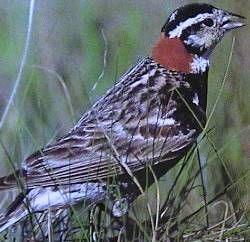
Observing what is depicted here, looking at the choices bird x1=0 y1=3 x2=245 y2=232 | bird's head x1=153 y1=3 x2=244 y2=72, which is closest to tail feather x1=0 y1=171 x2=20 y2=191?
bird x1=0 y1=3 x2=245 y2=232

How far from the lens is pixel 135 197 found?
2004 mm

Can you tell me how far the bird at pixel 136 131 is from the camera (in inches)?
77.0

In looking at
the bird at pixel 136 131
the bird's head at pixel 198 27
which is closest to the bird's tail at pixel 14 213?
the bird at pixel 136 131

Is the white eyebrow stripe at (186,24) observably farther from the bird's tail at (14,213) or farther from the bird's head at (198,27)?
the bird's tail at (14,213)

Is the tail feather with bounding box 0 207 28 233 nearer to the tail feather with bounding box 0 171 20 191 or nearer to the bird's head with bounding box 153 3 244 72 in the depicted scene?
the tail feather with bounding box 0 171 20 191

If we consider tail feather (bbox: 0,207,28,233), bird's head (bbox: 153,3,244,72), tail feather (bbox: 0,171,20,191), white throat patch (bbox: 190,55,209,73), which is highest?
bird's head (bbox: 153,3,244,72)

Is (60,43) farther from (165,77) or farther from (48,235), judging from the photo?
(48,235)

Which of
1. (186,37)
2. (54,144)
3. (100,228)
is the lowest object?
(100,228)

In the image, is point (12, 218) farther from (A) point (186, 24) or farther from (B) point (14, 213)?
(A) point (186, 24)

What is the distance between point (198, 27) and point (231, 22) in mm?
63

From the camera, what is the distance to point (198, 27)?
2.09 metres

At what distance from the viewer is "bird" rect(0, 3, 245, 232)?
196cm

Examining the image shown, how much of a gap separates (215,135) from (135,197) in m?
0.21

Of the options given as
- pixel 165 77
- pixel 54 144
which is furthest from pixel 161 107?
pixel 54 144
